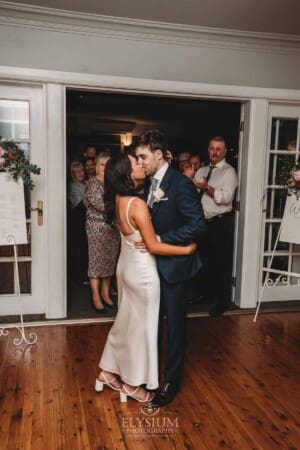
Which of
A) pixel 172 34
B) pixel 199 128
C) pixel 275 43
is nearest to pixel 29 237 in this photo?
pixel 172 34

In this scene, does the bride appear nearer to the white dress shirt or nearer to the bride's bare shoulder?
the bride's bare shoulder

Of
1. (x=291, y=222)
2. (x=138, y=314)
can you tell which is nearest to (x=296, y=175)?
(x=291, y=222)

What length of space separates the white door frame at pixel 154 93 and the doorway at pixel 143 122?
6.56 ft

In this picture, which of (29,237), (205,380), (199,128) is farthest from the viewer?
(199,128)

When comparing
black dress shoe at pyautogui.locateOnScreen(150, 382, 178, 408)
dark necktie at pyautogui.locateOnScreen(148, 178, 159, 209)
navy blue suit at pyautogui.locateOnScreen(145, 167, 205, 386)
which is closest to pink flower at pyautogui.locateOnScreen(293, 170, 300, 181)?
navy blue suit at pyautogui.locateOnScreen(145, 167, 205, 386)

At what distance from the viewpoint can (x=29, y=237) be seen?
13.6ft

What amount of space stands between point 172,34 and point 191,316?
9.47 ft

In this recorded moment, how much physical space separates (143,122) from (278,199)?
522 cm

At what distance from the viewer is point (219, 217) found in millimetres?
4391

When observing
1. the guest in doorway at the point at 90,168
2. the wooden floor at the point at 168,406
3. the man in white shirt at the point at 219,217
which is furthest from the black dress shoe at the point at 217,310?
the guest in doorway at the point at 90,168

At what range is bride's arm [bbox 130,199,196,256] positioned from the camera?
2.43 metres

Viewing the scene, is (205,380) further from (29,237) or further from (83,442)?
(29,237)

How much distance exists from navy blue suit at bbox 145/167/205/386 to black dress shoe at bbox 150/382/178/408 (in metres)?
0.04

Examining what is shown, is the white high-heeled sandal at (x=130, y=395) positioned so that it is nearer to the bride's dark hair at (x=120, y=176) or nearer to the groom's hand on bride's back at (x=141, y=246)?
the groom's hand on bride's back at (x=141, y=246)
